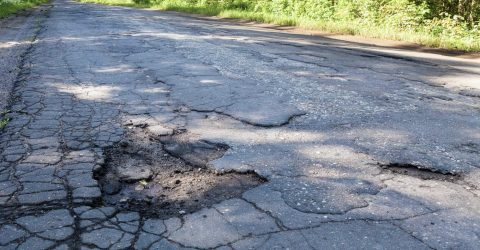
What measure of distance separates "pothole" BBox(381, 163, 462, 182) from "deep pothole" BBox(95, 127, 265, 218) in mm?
987

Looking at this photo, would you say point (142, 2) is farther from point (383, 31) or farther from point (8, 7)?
point (383, 31)


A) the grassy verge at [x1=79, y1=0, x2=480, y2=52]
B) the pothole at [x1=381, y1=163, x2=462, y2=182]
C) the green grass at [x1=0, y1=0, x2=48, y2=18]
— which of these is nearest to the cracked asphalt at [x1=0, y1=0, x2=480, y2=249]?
the pothole at [x1=381, y1=163, x2=462, y2=182]

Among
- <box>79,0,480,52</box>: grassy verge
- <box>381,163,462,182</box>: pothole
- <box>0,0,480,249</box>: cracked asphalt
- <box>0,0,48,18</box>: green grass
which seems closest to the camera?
<box>0,0,480,249</box>: cracked asphalt

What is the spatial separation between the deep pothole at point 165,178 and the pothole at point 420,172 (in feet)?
3.24

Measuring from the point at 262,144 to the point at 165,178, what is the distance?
0.88 m

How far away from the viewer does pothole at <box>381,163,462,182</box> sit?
9.23 feet

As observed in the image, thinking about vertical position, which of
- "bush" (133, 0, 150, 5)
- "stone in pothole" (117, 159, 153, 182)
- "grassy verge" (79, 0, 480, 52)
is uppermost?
"bush" (133, 0, 150, 5)

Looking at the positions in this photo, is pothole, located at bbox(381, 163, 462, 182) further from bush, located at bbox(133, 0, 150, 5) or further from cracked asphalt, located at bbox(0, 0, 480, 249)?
bush, located at bbox(133, 0, 150, 5)

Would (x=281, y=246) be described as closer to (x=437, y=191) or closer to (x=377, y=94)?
(x=437, y=191)

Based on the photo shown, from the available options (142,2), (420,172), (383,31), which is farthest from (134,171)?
(142,2)

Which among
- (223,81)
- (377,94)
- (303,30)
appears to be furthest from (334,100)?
(303,30)

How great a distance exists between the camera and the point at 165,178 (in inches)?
111

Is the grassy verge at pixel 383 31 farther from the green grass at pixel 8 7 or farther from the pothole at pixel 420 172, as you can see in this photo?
the green grass at pixel 8 7

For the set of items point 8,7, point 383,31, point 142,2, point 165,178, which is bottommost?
point 165,178
